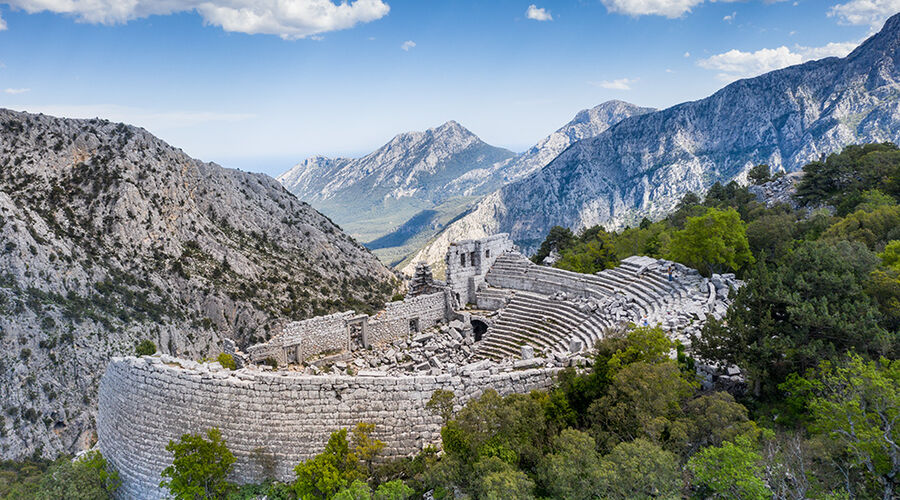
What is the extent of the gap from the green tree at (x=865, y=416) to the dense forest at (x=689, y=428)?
4 centimetres

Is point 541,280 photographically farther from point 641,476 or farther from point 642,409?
point 641,476

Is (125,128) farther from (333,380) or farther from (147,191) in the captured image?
(333,380)

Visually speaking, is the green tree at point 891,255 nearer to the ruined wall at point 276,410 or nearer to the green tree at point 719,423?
the green tree at point 719,423

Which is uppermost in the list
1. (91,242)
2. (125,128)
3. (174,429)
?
(125,128)

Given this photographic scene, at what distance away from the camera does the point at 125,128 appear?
60.2m

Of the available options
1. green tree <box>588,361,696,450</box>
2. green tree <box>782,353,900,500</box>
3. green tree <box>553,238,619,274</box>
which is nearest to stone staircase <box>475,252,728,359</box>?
green tree <box>553,238,619,274</box>

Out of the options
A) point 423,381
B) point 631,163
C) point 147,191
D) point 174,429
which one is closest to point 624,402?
point 423,381

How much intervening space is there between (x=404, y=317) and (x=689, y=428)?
57.4 feet

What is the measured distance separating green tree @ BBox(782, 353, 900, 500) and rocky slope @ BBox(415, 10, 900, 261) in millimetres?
157724

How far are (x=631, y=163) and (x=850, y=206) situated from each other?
561ft

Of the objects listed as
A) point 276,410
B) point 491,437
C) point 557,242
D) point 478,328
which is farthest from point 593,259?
point 276,410

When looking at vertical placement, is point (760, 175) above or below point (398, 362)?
above

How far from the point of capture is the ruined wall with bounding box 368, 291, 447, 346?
2630cm

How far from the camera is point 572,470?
34.4 ft
